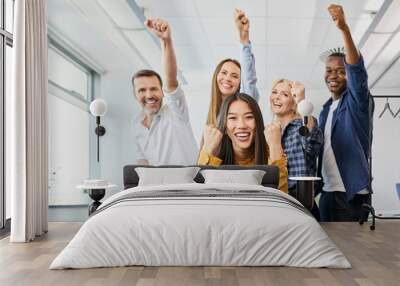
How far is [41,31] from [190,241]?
3.03 metres

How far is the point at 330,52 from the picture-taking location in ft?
20.0

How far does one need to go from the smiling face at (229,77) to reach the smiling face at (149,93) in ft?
2.42

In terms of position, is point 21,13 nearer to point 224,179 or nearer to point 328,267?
point 224,179

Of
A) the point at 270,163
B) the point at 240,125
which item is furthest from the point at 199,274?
the point at 240,125

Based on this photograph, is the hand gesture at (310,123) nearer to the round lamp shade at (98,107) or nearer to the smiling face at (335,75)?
the smiling face at (335,75)

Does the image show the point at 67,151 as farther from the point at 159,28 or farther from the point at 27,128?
the point at 159,28

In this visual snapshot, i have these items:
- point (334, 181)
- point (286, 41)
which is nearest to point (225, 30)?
point (286, 41)

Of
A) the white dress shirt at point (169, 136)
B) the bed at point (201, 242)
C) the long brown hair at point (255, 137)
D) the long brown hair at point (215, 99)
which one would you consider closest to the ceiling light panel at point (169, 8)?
the long brown hair at point (215, 99)

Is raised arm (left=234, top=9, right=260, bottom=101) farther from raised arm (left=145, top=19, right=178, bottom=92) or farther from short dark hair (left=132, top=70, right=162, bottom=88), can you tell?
short dark hair (left=132, top=70, right=162, bottom=88)

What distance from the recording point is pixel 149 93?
243 inches

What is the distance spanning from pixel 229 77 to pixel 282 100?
70 cm

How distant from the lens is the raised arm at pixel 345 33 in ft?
19.3

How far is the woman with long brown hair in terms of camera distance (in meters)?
6.03

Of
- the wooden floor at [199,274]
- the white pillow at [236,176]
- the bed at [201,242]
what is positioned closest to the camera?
the wooden floor at [199,274]
